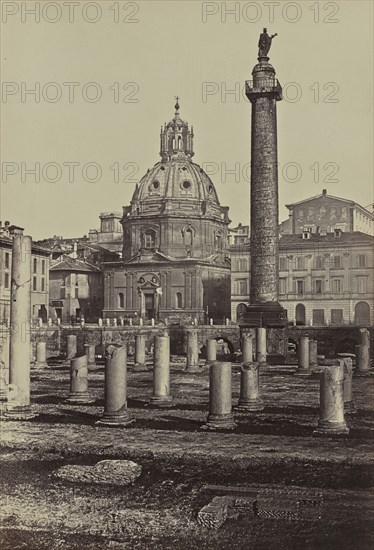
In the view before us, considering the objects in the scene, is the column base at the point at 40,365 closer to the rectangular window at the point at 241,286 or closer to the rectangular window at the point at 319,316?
the rectangular window at the point at 319,316

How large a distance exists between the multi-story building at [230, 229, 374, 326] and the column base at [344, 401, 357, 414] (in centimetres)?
3843

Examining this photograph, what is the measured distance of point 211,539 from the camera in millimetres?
6652

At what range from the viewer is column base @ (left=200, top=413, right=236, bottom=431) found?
40.1 feet

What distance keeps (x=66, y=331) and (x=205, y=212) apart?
22860 mm

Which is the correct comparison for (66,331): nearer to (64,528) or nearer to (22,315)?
(22,315)

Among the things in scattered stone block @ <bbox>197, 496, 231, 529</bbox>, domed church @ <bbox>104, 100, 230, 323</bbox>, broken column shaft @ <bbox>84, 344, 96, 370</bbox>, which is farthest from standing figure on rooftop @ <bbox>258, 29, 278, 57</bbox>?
scattered stone block @ <bbox>197, 496, 231, 529</bbox>

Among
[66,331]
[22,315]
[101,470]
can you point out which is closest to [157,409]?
[22,315]

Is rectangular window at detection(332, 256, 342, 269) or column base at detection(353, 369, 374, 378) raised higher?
rectangular window at detection(332, 256, 342, 269)

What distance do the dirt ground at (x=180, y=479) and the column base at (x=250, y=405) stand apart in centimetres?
28

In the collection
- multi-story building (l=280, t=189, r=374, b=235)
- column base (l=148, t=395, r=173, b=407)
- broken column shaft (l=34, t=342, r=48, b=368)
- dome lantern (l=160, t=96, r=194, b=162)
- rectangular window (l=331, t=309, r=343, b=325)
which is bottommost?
column base (l=148, t=395, r=173, b=407)

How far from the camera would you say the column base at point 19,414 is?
43.3ft

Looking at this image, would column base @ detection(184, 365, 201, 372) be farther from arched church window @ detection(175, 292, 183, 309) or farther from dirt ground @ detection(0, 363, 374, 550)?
arched church window @ detection(175, 292, 183, 309)

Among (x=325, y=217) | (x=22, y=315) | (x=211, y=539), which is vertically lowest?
(x=211, y=539)

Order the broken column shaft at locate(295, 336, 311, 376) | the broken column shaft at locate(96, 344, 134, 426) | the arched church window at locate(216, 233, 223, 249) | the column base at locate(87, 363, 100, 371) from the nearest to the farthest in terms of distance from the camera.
A: the broken column shaft at locate(96, 344, 134, 426)
the broken column shaft at locate(295, 336, 311, 376)
the column base at locate(87, 363, 100, 371)
the arched church window at locate(216, 233, 223, 249)
